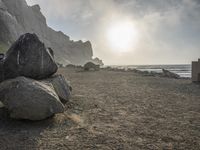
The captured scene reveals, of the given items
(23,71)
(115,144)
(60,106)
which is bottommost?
(115,144)

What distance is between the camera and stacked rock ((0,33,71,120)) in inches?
247

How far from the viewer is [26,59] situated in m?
7.99

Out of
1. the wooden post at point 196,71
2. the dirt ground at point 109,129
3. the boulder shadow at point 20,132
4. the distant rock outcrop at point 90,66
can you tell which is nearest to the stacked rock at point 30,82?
the boulder shadow at point 20,132

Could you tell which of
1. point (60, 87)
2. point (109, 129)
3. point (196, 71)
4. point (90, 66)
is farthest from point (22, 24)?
point (109, 129)

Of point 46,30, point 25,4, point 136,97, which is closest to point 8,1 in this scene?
point 25,4

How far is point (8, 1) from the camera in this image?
12394cm

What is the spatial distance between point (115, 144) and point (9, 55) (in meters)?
4.66

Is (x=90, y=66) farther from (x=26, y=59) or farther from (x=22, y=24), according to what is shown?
(x=22, y=24)

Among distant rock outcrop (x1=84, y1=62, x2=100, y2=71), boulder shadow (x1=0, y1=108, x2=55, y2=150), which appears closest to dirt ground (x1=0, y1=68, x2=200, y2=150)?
boulder shadow (x1=0, y1=108, x2=55, y2=150)

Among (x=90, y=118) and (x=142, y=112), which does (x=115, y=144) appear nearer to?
(x=90, y=118)

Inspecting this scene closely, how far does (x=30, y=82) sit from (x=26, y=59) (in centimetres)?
141

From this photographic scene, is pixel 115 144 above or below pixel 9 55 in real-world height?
below

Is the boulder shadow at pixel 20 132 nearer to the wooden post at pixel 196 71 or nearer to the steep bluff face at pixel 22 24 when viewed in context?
the wooden post at pixel 196 71

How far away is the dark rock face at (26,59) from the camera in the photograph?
791 cm
